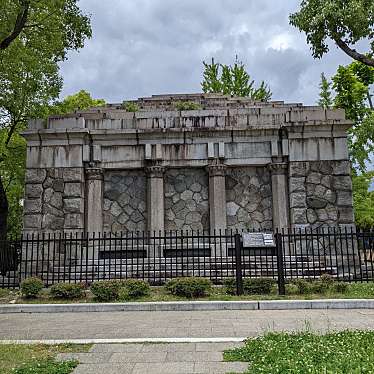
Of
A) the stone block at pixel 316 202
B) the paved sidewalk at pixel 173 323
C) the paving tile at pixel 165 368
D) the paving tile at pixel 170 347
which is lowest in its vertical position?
the paved sidewalk at pixel 173 323

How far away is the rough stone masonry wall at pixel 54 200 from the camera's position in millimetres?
14430

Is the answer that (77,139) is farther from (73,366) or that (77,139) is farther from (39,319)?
(73,366)

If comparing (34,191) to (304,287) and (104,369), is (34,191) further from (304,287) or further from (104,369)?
(104,369)

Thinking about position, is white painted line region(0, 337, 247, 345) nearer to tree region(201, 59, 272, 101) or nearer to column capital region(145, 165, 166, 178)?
column capital region(145, 165, 166, 178)

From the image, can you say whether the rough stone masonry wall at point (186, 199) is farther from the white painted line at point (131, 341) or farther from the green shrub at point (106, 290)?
the white painted line at point (131, 341)

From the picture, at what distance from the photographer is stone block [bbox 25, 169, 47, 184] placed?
14734 mm

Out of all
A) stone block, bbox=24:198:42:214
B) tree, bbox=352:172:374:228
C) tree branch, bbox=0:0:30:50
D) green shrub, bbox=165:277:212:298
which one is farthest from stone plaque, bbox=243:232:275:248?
tree, bbox=352:172:374:228

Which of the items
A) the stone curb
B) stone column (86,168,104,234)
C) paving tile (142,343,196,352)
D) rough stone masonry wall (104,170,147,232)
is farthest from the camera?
rough stone masonry wall (104,170,147,232)

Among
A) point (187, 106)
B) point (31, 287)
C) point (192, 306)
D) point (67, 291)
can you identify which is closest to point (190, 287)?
point (192, 306)

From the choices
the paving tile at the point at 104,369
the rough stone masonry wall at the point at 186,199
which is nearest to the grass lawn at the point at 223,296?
the rough stone masonry wall at the point at 186,199

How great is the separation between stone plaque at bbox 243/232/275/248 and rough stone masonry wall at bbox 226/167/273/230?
9.13 ft

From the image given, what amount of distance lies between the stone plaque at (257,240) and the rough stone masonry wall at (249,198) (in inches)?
110

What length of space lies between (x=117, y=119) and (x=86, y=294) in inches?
256

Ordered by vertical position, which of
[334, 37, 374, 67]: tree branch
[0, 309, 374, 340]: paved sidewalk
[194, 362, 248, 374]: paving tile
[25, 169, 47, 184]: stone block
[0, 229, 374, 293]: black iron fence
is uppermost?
[334, 37, 374, 67]: tree branch
